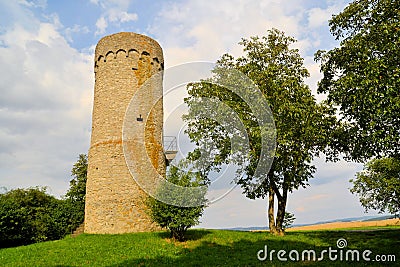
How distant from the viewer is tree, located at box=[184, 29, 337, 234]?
58.0ft

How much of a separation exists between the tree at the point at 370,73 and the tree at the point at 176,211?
25.5 ft

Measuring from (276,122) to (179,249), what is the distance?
8225 mm

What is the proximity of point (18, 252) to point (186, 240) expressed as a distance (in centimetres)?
814

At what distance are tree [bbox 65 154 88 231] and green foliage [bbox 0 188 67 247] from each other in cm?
67

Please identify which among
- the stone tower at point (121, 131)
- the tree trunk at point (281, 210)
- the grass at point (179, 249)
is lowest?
the grass at point (179, 249)

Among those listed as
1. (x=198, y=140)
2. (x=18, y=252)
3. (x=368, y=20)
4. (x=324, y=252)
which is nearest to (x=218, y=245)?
(x=324, y=252)

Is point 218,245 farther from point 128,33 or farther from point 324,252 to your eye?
point 128,33

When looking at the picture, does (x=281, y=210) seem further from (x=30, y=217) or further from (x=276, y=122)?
(x=30, y=217)

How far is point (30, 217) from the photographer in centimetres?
2331

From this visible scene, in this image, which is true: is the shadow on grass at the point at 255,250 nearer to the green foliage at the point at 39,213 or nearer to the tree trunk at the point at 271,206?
the tree trunk at the point at 271,206

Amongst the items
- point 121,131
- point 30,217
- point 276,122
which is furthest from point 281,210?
point 30,217

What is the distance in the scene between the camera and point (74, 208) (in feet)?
85.9

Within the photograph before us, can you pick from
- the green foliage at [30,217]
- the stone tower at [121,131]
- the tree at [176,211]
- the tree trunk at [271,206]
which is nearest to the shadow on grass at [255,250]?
the tree at [176,211]

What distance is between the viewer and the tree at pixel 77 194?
85.3 ft
